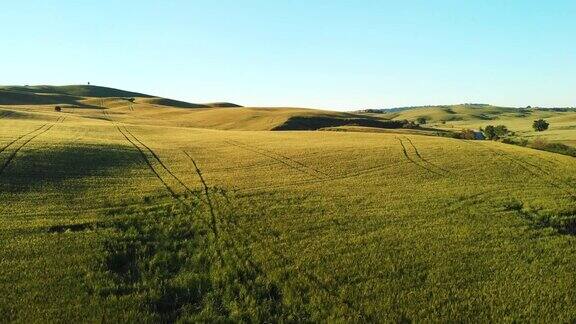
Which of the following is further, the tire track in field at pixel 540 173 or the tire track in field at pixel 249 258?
the tire track in field at pixel 540 173

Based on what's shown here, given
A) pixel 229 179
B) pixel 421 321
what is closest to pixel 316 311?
pixel 421 321

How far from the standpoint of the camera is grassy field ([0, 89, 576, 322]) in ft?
46.7

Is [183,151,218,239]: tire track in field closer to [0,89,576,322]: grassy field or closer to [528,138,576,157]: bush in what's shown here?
[0,89,576,322]: grassy field

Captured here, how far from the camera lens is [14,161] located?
3231 centimetres

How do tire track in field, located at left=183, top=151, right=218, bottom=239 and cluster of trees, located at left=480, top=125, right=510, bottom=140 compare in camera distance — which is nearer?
tire track in field, located at left=183, top=151, right=218, bottom=239

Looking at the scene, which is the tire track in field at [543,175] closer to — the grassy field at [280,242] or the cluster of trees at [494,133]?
the grassy field at [280,242]

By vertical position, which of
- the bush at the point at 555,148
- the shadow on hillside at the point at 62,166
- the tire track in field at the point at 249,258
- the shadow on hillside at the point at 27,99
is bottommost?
the tire track in field at the point at 249,258

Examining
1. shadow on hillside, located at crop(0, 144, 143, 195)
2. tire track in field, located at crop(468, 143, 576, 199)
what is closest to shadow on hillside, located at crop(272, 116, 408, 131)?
tire track in field, located at crop(468, 143, 576, 199)

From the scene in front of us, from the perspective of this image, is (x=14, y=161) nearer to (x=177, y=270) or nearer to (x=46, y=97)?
(x=177, y=270)

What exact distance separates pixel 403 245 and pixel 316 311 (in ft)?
21.1

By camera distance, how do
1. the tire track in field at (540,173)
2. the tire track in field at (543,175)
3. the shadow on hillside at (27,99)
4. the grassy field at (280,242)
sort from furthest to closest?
the shadow on hillside at (27,99) < the tire track in field at (540,173) < the tire track in field at (543,175) < the grassy field at (280,242)

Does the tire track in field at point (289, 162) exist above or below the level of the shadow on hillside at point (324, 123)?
below

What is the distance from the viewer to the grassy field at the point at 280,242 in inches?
560

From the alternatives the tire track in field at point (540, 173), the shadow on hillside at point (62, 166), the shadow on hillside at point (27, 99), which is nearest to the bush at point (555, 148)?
the tire track in field at point (540, 173)
